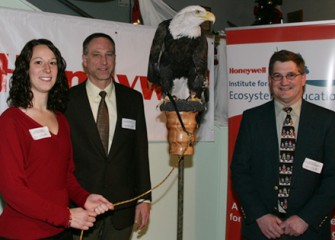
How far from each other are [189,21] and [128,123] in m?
0.68

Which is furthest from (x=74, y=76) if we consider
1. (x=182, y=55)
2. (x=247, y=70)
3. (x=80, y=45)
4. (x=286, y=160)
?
(x=286, y=160)

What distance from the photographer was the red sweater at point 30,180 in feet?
4.83

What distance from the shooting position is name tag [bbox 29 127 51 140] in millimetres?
1564

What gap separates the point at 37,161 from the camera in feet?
5.12

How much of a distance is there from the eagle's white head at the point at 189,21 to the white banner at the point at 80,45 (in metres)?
0.96

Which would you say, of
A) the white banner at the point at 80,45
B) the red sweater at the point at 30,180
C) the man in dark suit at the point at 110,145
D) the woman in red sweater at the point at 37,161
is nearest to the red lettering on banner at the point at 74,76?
the white banner at the point at 80,45

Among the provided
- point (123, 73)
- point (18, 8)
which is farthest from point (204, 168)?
point (18, 8)

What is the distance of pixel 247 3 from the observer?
5965mm

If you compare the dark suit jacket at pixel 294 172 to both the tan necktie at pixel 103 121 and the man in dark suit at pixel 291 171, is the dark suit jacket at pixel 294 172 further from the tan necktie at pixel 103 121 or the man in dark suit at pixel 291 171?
the tan necktie at pixel 103 121

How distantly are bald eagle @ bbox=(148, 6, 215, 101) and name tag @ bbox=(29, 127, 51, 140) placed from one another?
1.76 ft

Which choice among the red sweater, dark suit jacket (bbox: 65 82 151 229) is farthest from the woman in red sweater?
dark suit jacket (bbox: 65 82 151 229)

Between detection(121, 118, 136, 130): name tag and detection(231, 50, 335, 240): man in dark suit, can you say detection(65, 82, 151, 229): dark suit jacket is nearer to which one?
detection(121, 118, 136, 130): name tag

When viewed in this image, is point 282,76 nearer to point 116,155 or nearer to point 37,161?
point 116,155

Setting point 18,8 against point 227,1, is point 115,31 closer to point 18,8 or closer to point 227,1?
point 18,8
